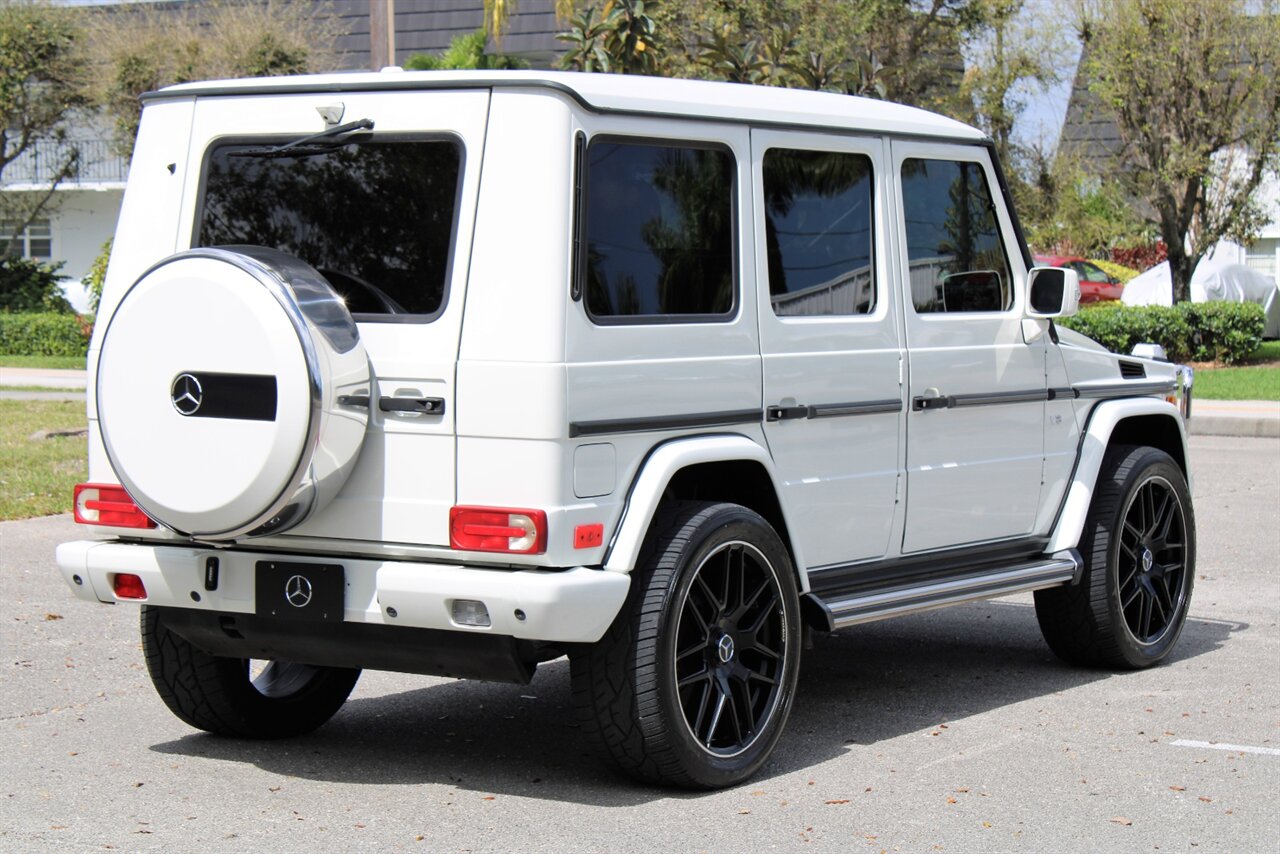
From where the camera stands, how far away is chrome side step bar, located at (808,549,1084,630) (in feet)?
20.0

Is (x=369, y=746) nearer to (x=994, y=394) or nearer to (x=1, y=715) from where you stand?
(x=1, y=715)

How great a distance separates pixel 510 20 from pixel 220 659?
32.3 m

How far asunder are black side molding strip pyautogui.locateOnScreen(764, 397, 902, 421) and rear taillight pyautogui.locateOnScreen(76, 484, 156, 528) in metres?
2.02

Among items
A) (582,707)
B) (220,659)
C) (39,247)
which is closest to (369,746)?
(220,659)

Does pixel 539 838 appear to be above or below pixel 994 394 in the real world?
below

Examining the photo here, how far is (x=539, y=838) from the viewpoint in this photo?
198 inches

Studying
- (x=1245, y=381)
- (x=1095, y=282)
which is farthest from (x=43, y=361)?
(x=1095, y=282)

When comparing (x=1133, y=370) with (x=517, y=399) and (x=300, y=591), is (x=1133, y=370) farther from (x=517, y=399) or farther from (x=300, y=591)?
(x=300, y=591)

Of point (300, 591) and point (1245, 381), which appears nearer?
point (300, 591)

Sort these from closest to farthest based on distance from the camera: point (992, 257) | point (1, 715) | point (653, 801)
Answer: point (653, 801) → point (1, 715) → point (992, 257)

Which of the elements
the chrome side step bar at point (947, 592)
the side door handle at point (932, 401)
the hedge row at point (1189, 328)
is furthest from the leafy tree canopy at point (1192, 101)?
the side door handle at point (932, 401)

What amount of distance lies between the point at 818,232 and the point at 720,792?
1.97 metres

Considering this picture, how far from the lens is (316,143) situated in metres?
5.60

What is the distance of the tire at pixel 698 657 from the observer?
17.4 feet
